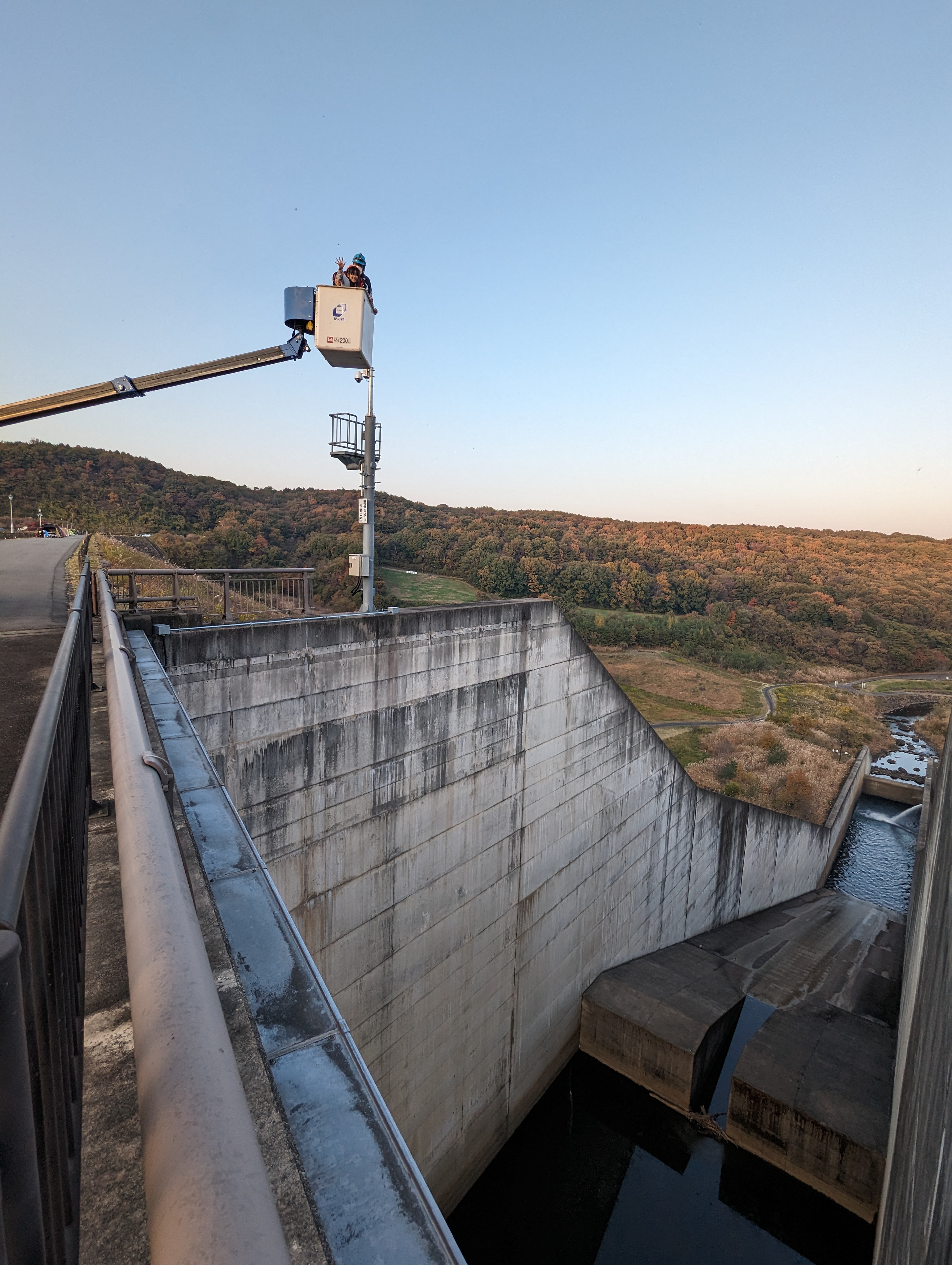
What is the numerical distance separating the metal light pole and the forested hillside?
1121cm

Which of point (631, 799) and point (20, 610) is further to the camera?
point (631, 799)

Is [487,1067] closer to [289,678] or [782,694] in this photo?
[289,678]

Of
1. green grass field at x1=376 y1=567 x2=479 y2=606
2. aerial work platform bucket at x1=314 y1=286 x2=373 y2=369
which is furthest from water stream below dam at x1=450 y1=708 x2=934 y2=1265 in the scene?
green grass field at x1=376 y1=567 x2=479 y2=606

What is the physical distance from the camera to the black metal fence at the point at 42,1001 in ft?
2.45

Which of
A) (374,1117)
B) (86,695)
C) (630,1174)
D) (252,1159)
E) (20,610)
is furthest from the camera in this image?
(630,1174)

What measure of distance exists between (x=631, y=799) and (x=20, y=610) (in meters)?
12.6

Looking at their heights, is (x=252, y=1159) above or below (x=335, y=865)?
above

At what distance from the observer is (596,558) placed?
83.6 metres

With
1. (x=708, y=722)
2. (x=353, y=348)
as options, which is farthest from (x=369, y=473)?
(x=708, y=722)

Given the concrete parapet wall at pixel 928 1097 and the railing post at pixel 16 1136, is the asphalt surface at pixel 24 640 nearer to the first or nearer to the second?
the railing post at pixel 16 1136

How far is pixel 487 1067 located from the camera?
448 inches

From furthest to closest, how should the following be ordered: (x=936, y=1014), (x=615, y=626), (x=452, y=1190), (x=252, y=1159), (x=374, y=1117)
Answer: (x=615, y=626), (x=452, y=1190), (x=936, y=1014), (x=374, y=1117), (x=252, y=1159)

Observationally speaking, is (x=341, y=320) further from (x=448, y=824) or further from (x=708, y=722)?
(x=708, y=722)

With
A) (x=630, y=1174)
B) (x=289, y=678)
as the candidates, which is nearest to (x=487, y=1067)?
(x=630, y=1174)
